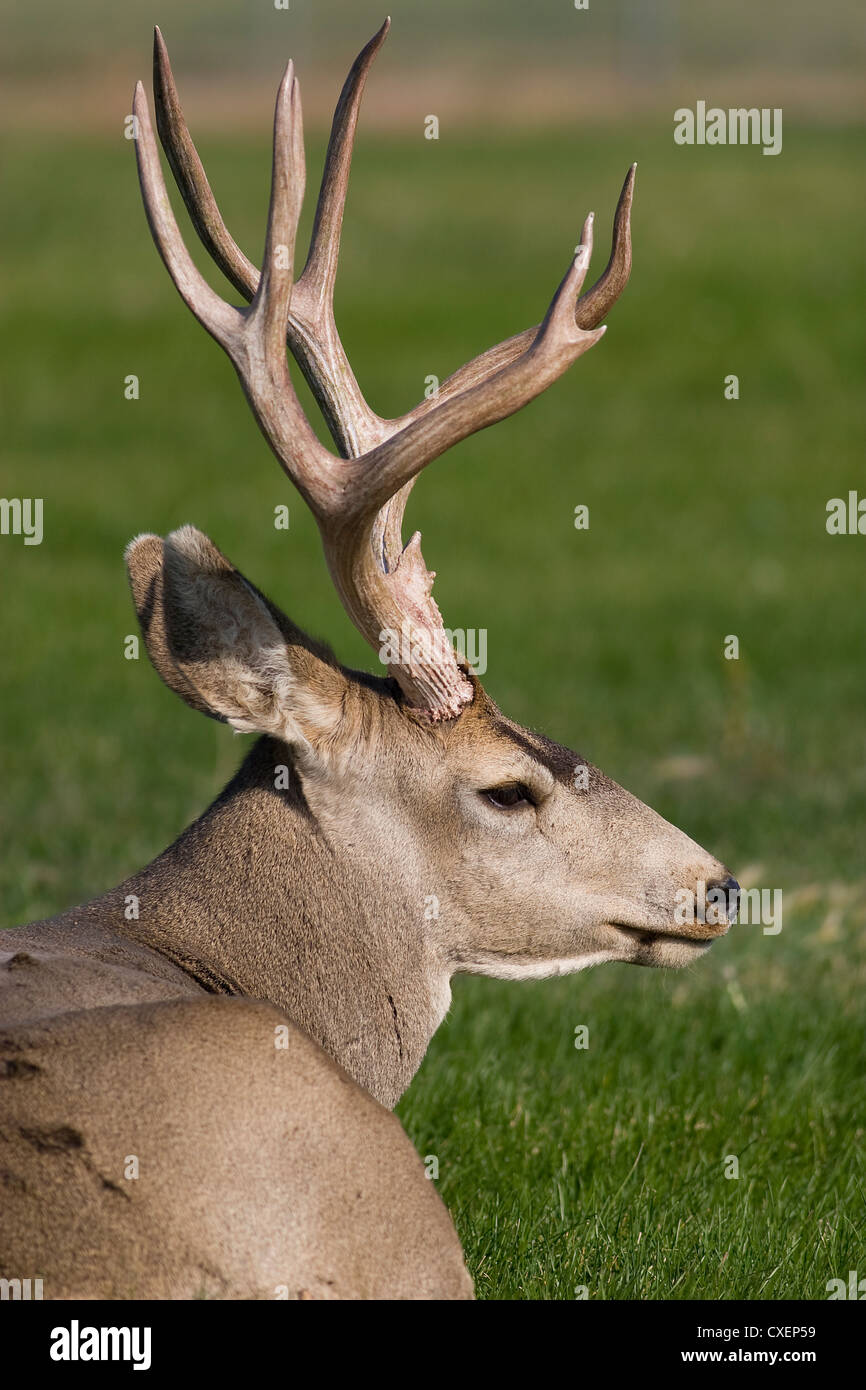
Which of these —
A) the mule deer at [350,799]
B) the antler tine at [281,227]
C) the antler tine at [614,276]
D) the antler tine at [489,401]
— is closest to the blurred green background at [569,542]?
the mule deer at [350,799]

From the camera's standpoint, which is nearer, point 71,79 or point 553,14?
point 71,79

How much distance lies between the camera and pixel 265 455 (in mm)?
19547

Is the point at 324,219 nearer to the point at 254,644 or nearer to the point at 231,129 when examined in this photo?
the point at 254,644

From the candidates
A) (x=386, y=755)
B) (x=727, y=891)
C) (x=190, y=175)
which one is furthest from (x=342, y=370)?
(x=727, y=891)

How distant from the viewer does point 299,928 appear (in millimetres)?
4227

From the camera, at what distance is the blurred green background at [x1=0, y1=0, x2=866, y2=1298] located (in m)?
5.43

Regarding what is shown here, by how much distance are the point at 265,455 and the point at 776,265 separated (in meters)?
9.13

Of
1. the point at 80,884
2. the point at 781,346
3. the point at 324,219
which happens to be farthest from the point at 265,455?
the point at 324,219

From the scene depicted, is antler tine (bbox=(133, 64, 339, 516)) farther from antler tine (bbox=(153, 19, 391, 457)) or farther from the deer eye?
the deer eye

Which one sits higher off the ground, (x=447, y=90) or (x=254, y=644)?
(x=447, y=90)

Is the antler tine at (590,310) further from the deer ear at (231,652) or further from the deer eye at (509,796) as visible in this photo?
the deer eye at (509,796)

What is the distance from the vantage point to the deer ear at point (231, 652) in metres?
4.11

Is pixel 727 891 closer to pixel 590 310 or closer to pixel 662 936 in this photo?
pixel 662 936

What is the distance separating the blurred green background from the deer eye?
3.38 feet
